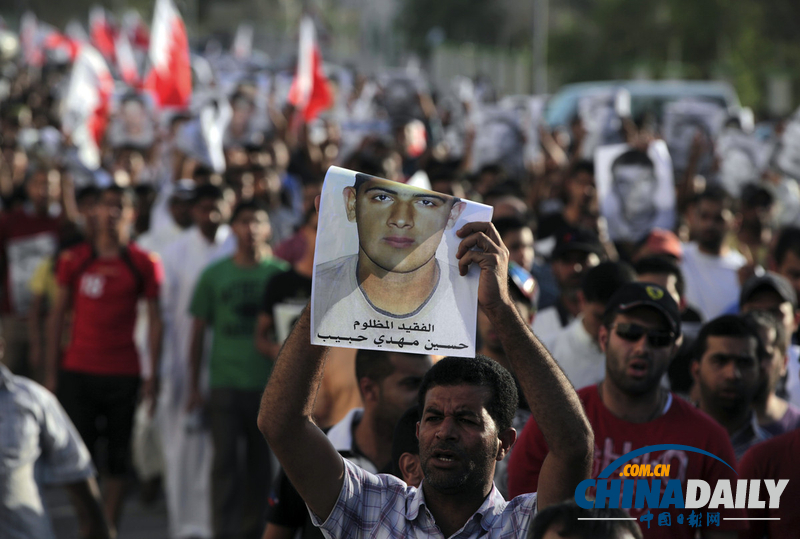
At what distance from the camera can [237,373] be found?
6.95 metres

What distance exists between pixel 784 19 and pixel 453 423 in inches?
1260

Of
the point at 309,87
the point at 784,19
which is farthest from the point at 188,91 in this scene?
the point at 784,19

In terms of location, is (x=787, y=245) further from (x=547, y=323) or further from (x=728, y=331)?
(x=728, y=331)

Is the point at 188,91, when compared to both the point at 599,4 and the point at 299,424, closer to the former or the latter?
the point at 299,424

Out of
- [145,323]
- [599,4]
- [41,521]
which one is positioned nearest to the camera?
[41,521]

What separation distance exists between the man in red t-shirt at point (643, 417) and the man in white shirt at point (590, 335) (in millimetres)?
813

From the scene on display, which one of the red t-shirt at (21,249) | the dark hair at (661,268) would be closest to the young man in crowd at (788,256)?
the dark hair at (661,268)

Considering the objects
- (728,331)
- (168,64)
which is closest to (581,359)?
(728,331)

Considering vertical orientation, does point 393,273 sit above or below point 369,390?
above

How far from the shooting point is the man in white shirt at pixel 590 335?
4977mm

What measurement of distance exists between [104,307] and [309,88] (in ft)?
23.7

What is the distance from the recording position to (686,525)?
3566mm

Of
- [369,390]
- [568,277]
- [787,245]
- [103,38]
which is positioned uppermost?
[103,38]

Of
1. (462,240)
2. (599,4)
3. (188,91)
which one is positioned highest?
(599,4)
